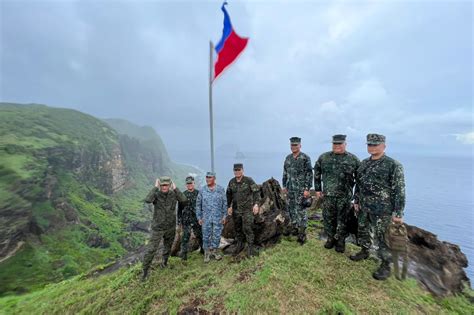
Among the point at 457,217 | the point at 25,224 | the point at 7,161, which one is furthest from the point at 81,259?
the point at 457,217

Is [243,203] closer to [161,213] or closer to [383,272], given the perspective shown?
[161,213]

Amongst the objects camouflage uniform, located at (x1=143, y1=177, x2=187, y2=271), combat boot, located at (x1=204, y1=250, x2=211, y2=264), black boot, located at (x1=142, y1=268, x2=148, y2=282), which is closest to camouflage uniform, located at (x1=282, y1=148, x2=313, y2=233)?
combat boot, located at (x1=204, y1=250, x2=211, y2=264)

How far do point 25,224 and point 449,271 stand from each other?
→ 77.2 metres

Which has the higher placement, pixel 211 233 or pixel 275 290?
pixel 211 233

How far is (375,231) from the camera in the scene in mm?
6348

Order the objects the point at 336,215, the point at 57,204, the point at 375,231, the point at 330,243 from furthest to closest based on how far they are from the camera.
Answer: the point at 57,204
the point at 330,243
the point at 336,215
the point at 375,231

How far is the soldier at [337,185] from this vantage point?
7.02 m

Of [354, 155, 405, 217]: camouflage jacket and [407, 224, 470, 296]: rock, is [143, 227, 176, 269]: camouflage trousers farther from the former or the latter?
[407, 224, 470, 296]: rock

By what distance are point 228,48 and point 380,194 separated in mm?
8057

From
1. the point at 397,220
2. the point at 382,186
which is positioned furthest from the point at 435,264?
the point at 382,186

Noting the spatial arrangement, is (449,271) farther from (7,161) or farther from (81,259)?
(7,161)

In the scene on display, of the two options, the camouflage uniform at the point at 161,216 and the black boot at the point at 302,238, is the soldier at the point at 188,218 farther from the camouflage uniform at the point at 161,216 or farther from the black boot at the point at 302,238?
the black boot at the point at 302,238

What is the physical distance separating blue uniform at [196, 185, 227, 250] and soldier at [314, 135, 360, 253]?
131 inches

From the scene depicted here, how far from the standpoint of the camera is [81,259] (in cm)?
5716
